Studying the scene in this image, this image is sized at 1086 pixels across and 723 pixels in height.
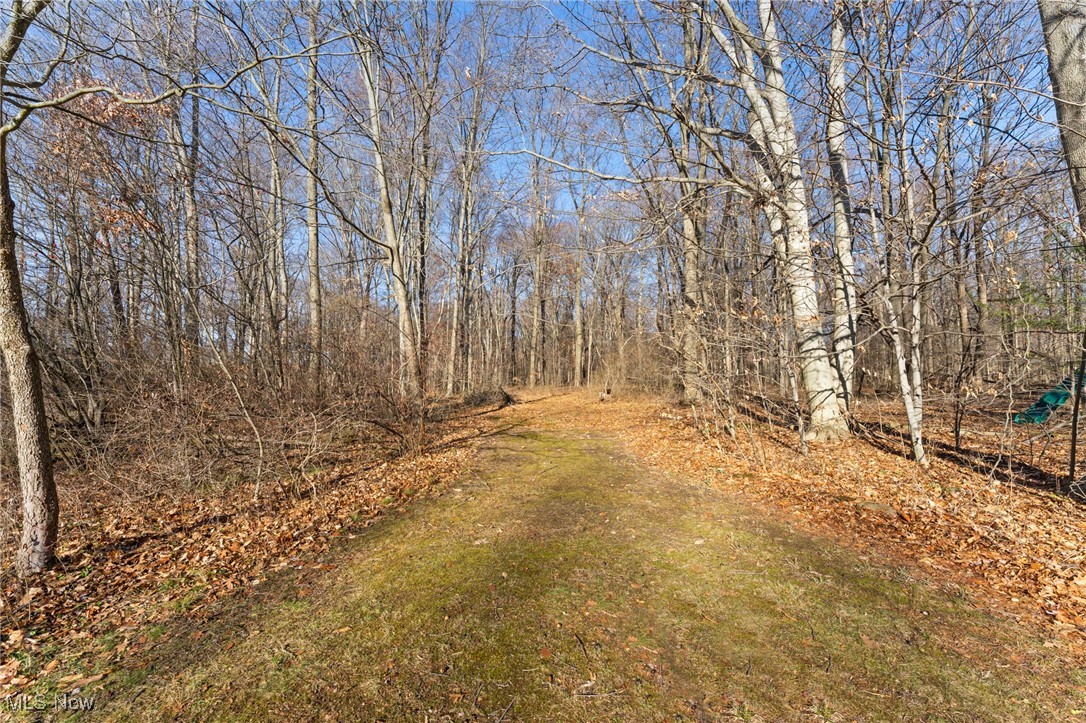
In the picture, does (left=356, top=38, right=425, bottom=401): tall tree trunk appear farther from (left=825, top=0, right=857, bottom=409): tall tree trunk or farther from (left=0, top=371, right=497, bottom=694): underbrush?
(left=825, top=0, right=857, bottom=409): tall tree trunk

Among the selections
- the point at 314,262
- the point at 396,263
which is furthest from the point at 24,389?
the point at 314,262

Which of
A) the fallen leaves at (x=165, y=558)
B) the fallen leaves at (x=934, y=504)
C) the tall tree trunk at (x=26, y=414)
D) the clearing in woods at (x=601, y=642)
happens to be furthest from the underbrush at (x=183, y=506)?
the fallen leaves at (x=934, y=504)

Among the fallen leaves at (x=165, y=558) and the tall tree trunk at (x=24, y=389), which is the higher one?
the tall tree trunk at (x=24, y=389)

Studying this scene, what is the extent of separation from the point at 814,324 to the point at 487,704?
25.1 ft

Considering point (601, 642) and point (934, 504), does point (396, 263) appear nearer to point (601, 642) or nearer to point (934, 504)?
point (601, 642)

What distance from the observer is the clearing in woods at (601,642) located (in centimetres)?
241

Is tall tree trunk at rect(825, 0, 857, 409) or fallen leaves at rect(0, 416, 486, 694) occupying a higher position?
tall tree trunk at rect(825, 0, 857, 409)

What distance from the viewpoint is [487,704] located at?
95.3 inches

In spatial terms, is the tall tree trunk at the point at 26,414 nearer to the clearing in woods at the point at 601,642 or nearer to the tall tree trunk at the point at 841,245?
the clearing in woods at the point at 601,642

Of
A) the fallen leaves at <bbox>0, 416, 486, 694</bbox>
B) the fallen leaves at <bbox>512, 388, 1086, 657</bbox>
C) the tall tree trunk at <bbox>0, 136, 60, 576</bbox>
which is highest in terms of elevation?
the tall tree trunk at <bbox>0, 136, 60, 576</bbox>

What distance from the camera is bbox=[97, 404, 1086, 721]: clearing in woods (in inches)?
95.0

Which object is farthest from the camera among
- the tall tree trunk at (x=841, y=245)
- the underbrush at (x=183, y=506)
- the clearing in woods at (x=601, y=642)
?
the tall tree trunk at (x=841, y=245)

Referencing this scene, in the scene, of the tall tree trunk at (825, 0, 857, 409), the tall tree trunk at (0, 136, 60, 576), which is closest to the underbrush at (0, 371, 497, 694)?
the tall tree trunk at (0, 136, 60, 576)

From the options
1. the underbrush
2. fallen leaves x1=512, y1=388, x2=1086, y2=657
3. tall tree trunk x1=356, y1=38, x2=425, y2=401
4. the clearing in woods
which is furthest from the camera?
tall tree trunk x1=356, y1=38, x2=425, y2=401
